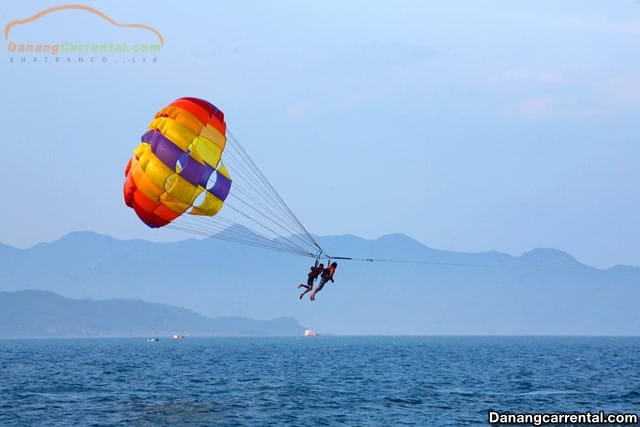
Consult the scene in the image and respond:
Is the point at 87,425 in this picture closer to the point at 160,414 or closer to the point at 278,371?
the point at 160,414

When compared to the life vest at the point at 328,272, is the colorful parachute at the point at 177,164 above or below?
above

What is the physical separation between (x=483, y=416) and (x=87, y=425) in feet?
63.9

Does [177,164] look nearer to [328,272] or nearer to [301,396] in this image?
[328,272]

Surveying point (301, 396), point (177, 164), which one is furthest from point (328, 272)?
point (301, 396)

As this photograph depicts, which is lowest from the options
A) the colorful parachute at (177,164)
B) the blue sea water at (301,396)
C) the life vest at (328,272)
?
the blue sea water at (301,396)

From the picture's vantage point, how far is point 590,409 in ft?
176

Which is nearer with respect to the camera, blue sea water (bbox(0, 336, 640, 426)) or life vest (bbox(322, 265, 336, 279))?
life vest (bbox(322, 265, 336, 279))

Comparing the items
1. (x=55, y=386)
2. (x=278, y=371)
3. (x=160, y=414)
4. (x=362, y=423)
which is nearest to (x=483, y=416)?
(x=362, y=423)

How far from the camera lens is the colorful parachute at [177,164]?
152 ft

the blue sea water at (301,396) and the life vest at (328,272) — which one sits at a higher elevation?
the life vest at (328,272)

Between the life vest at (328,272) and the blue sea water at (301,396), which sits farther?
the blue sea water at (301,396)

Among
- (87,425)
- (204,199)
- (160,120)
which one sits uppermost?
(160,120)

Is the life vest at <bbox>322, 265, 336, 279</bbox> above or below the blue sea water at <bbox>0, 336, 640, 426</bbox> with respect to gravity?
above

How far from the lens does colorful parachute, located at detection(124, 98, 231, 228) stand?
1820 inches
